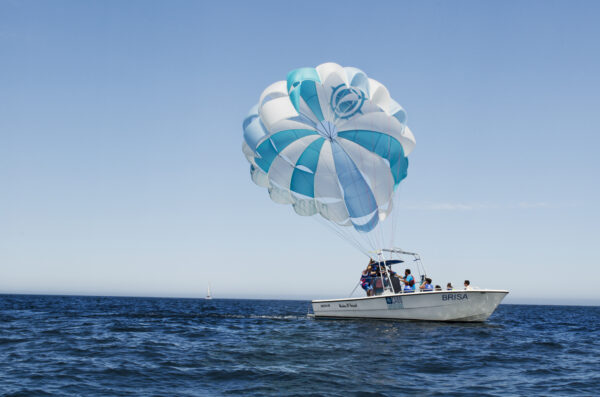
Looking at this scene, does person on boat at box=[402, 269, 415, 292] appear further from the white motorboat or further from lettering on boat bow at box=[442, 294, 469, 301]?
lettering on boat bow at box=[442, 294, 469, 301]

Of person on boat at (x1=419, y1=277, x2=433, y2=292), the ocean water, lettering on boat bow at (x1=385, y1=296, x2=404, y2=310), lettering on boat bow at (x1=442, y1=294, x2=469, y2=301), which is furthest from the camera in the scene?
person on boat at (x1=419, y1=277, x2=433, y2=292)

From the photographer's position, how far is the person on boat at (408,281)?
767 inches

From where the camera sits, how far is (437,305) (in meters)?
17.8

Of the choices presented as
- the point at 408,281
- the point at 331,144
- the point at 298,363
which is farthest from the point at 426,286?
the point at 298,363

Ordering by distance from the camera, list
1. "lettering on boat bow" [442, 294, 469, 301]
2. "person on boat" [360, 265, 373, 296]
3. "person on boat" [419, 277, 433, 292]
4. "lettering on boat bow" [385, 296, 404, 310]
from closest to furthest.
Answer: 1. "lettering on boat bow" [442, 294, 469, 301]
2. "lettering on boat bow" [385, 296, 404, 310]
3. "person on boat" [419, 277, 433, 292]
4. "person on boat" [360, 265, 373, 296]

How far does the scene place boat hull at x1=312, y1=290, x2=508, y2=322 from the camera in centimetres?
1750

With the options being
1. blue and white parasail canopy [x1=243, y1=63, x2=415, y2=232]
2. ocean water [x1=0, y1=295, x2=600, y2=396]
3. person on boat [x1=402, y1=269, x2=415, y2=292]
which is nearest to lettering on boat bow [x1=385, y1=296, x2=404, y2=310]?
person on boat [x1=402, y1=269, x2=415, y2=292]

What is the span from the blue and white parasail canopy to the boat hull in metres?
3.49

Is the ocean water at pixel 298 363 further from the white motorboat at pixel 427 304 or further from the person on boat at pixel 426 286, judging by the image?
the person on boat at pixel 426 286

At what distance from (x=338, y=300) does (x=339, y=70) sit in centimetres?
972

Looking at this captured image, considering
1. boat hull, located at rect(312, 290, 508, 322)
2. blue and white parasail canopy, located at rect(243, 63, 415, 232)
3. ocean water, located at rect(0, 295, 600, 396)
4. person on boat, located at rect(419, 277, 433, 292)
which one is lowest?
ocean water, located at rect(0, 295, 600, 396)

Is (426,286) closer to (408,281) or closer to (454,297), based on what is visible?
(408,281)

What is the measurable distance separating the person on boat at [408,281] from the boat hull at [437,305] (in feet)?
4.04

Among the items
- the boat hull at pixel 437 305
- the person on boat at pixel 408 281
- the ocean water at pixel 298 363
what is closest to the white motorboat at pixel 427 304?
the boat hull at pixel 437 305
